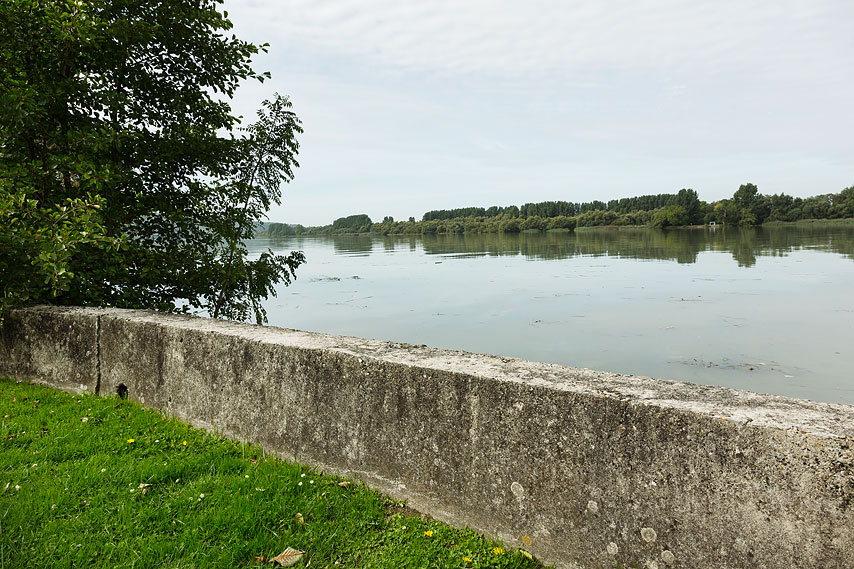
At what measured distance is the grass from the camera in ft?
7.68

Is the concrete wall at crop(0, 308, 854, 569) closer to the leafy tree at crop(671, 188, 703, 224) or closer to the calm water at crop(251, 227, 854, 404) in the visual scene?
the calm water at crop(251, 227, 854, 404)

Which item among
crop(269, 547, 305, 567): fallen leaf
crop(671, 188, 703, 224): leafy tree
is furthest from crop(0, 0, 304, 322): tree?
crop(671, 188, 703, 224): leafy tree

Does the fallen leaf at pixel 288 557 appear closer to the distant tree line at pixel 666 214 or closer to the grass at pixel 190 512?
the grass at pixel 190 512

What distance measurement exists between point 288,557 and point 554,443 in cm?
139

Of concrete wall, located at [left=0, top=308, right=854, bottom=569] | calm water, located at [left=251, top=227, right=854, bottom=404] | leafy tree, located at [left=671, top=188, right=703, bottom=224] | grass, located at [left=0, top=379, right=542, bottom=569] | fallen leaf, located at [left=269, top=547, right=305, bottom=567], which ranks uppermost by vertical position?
leafy tree, located at [left=671, top=188, right=703, bottom=224]

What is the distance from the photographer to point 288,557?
2357mm

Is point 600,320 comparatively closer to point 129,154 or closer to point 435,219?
point 129,154

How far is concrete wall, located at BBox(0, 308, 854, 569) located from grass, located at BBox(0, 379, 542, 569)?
0.15m

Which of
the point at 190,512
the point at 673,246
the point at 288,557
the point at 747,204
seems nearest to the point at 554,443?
the point at 288,557

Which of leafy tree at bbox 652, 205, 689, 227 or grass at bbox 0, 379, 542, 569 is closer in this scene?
grass at bbox 0, 379, 542, 569

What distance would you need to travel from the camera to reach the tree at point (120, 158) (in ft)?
15.6

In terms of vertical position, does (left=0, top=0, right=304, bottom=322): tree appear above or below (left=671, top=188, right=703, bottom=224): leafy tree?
below

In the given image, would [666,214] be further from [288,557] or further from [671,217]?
[288,557]

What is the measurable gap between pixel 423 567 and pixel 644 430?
119cm
